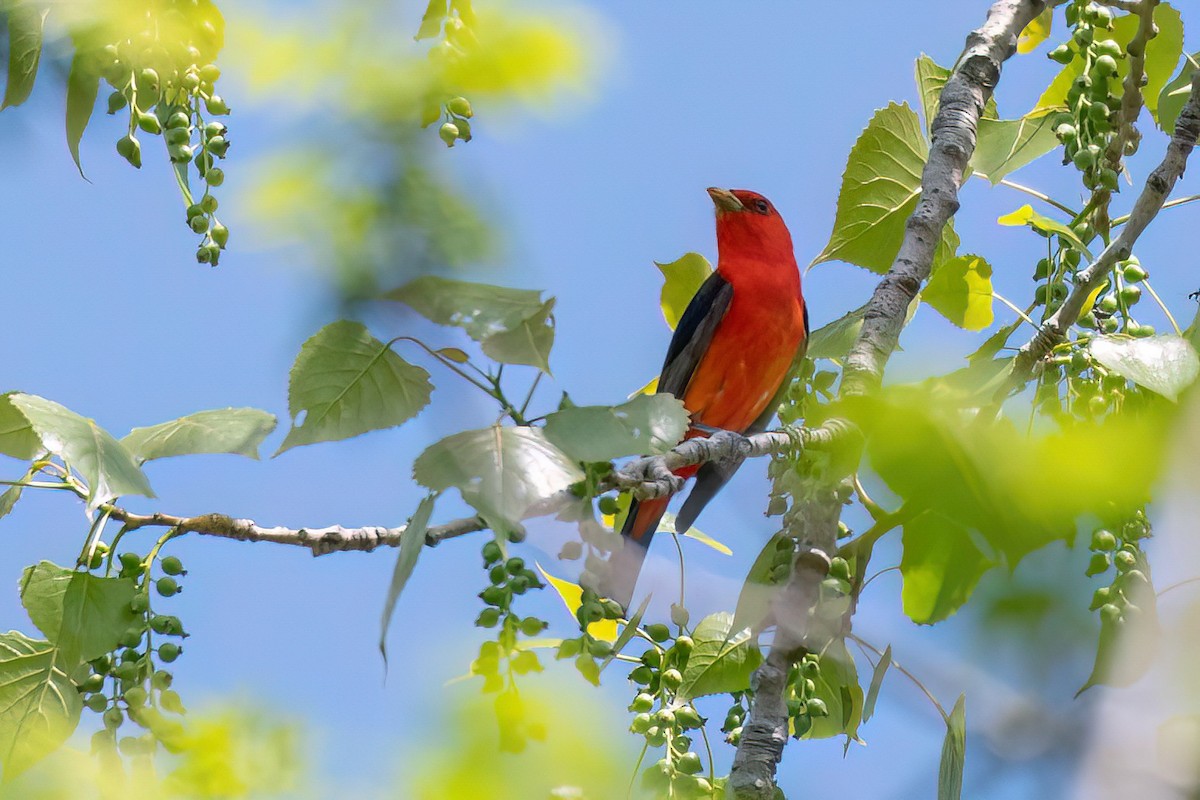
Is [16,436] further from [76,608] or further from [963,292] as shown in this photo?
[963,292]

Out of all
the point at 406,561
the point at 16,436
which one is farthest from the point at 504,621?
the point at 16,436

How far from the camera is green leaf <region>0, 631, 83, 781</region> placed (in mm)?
1777

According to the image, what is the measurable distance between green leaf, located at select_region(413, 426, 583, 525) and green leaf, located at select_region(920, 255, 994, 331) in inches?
66.8

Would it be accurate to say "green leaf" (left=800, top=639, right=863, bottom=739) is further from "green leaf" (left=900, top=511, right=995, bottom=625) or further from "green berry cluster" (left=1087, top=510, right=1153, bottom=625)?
"green leaf" (left=900, top=511, right=995, bottom=625)

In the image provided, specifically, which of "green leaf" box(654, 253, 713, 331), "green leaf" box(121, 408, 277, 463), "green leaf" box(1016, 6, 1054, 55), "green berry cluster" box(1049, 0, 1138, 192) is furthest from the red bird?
"green leaf" box(121, 408, 277, 463)

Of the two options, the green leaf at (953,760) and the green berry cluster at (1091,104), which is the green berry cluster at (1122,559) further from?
the green berry cluster at (1091,104)

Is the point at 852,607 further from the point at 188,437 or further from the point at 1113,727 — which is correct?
the point at 1113,727

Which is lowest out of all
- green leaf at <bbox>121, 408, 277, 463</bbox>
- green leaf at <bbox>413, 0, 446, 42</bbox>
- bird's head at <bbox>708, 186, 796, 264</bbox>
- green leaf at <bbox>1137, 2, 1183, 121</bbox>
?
green leaf at <bbox>121, 408, 277, 463</bbox>

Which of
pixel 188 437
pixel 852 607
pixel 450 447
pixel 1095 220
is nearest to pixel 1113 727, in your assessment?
pixel 450 447

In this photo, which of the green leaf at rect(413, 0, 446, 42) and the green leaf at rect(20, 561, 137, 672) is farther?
the green leaf at rect(20, 561, 137, 672)

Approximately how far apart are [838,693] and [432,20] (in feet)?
5.54

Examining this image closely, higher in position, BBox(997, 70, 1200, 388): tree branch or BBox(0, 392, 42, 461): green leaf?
BBox(997, 70, 1200, 388): tree branch

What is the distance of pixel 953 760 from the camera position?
167cm

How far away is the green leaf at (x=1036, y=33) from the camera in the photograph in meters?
3.41
